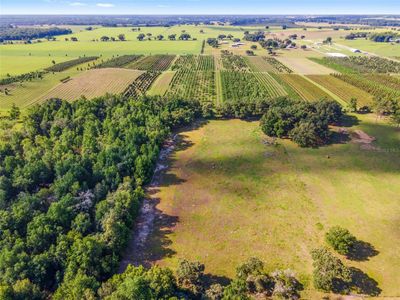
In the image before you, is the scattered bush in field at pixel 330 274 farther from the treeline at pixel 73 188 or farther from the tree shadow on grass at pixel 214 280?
the treeline at pixel 73 188

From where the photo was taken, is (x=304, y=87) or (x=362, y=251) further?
(x=304, y=87)

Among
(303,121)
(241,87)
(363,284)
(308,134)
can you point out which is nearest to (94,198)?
(363,284)

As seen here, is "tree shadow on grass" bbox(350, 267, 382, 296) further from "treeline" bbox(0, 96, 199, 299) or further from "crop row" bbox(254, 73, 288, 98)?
"crop row" bbox(254, 73, 288, 98)

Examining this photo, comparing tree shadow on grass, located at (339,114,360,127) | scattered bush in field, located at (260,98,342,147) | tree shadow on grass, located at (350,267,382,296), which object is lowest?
tree shadow on grass, located at (350,267,382,296)

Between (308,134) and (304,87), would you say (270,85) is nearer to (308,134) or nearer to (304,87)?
(304,87)

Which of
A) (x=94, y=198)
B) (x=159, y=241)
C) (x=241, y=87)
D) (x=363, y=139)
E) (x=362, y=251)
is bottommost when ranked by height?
(x=362, y=251)

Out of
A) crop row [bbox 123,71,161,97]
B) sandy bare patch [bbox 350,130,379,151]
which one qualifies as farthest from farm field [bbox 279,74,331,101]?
crop row [bbox 123,71,161,97]
